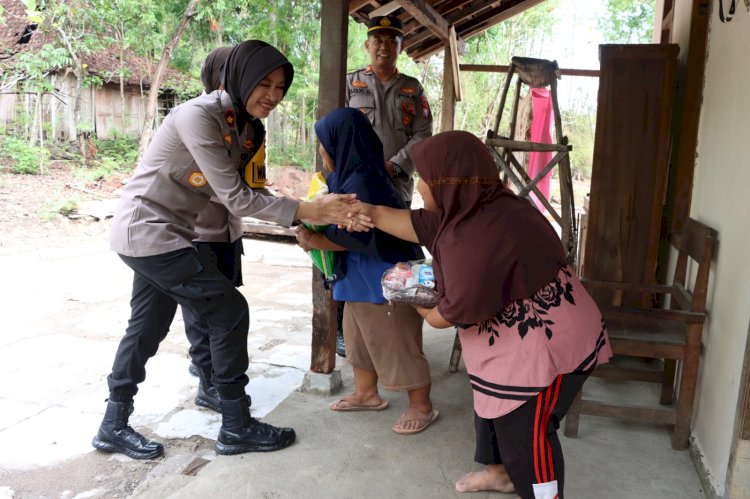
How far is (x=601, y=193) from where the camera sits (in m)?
3.52

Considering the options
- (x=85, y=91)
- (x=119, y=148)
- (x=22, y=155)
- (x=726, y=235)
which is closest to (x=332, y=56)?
(x=726, y=235)

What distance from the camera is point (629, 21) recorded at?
21797 millimetres

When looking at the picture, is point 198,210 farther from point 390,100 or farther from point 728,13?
point 728,13

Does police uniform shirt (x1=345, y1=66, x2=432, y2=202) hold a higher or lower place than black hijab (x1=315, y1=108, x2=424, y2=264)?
higher

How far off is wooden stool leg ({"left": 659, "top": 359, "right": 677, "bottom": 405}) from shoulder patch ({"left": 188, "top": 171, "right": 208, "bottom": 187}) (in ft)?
8.16

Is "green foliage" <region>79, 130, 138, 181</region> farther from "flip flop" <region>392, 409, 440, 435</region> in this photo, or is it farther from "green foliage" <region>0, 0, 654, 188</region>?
"flip flop" <region>392, 409, 440, 435</region>

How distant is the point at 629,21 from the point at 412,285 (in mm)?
22885

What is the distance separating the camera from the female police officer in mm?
2475

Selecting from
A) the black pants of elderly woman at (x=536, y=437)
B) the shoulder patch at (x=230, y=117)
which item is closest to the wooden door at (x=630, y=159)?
the black pants of elderly woman at (x=536, y=437)

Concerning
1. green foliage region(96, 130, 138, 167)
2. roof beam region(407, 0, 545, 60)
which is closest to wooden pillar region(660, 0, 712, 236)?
roof beam region(407, 0, 545, 60)

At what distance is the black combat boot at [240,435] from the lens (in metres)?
2.69

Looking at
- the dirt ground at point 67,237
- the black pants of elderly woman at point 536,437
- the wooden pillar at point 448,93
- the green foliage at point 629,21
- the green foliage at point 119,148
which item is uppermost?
the green foliage at point 629,21

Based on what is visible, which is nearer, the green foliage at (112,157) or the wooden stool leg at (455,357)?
the wooden stool leg at (455,357)

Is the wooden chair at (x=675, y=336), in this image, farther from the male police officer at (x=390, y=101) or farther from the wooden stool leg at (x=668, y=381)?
the male police officer at (x=390, y=101)
